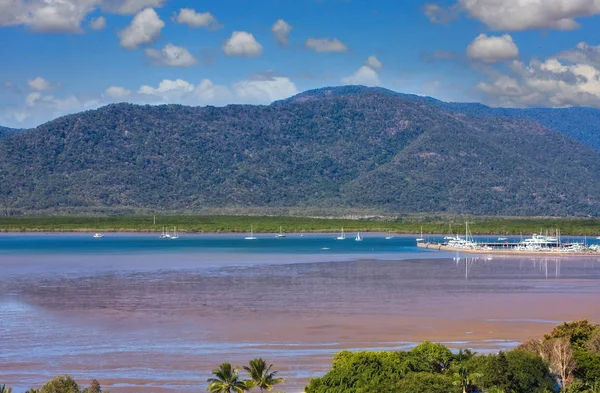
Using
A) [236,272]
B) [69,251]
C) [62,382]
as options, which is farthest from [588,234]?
[62,382]

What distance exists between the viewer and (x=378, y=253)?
12544 centimetres

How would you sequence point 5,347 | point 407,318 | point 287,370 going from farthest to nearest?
point 407,318 < point 5,347 < point 287,370

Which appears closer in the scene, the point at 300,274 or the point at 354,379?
the point at 354,379

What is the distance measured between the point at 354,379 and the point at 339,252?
94.3m

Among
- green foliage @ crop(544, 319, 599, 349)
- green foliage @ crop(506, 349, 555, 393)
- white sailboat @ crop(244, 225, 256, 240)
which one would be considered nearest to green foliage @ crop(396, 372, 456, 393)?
green foliage @ crop(506, 349, 555, 393)

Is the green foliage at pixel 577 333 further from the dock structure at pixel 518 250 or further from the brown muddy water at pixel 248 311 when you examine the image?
the dock structure at pixel 518 250

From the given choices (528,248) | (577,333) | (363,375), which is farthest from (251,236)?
(363,375)

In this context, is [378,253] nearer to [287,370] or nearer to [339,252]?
[339,252]

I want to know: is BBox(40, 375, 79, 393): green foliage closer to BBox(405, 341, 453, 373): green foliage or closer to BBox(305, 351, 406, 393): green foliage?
BBox(305, 351, 406, 393): green foliage

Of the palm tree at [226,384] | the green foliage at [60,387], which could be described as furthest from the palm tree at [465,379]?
the green foliage at [60,387]

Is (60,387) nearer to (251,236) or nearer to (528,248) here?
(528,248)

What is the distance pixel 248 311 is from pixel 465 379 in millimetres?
27828

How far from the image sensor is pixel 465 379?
33469mm

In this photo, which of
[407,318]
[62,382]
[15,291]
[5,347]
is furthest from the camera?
[15,291]
